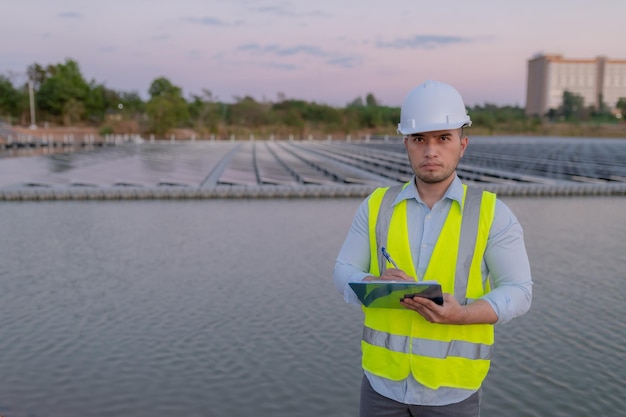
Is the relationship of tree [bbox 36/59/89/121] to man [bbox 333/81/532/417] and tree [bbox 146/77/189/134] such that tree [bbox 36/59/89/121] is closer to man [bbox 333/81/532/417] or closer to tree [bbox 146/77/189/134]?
tree [bbox 146/77/189/134]

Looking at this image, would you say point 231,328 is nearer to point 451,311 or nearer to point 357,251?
point 357,251

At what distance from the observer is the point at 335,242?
35.1 ft

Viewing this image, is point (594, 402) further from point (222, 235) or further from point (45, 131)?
point (45, 131)

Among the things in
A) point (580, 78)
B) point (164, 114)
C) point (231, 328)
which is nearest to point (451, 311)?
point (231, 328)

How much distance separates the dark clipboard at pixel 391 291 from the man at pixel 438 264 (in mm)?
74

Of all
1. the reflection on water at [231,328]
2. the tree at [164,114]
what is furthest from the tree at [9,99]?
the reflection on water at [231,328]

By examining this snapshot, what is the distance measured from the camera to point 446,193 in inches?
83.2

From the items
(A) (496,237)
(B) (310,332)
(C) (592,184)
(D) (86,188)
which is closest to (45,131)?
(D) (86,188)

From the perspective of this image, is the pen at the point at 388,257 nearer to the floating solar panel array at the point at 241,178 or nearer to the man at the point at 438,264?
the man at the point at 438,264

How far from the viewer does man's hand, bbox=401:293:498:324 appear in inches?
73.8

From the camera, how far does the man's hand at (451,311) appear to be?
6.15 feet

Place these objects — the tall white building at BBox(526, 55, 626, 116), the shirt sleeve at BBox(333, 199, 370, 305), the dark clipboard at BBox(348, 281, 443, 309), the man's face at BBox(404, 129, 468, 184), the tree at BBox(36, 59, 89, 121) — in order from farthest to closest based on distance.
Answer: the tall white building at BBox(526, 55, 626, 116) → the tree at BBox(36, 59, 89, 121) → the shirt sleeve at BBox(333, 199, 370, 305) → the man's face at BBox(404, 129, 468, 184) → the dark clipboard at BBox(348, 281, 443, 309)

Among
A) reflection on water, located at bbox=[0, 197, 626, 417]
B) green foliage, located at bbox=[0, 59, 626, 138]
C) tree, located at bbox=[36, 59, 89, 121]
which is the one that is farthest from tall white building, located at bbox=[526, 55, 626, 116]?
reflection on water, located at bbox=[0, 197, 626, 417]

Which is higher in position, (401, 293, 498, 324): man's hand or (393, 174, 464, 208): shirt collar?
(393, 174, 464, 208): shirt collar
